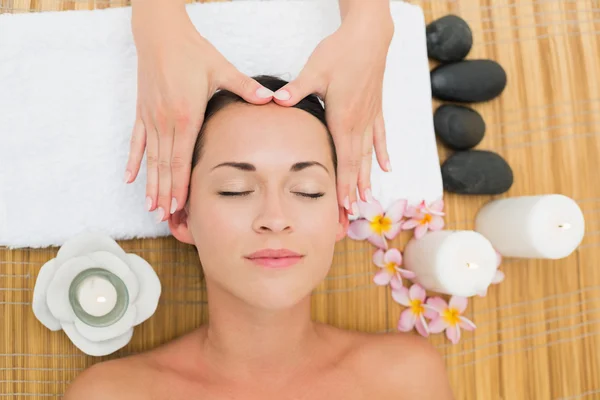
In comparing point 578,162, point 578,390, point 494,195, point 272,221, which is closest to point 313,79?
point 272,221

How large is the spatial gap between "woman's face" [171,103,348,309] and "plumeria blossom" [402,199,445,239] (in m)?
0.45

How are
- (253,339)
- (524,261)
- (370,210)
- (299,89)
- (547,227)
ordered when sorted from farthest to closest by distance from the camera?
1. (524,261)
2. (370,210)
3. (547,227)
4. (253,339)
5. (299,89)

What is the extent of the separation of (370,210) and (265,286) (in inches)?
20.9

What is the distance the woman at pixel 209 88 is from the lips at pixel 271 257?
22cm

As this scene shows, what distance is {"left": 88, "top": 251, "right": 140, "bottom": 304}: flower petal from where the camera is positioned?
1304mm

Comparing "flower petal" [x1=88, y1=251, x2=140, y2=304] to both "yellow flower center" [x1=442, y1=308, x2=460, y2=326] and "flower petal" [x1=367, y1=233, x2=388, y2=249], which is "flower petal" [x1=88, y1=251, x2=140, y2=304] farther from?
"yellow flower center" [x1=442, y1=308, x2=460, y2=326]

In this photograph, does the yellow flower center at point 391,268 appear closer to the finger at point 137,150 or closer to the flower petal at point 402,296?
the flower petal at point 402,296

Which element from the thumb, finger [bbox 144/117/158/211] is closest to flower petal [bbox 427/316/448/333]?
the thumb

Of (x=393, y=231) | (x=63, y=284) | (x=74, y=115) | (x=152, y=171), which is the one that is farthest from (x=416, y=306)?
(x=74, y=115)

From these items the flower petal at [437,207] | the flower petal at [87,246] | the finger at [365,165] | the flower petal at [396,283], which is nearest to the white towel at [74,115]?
the flower petal at [87,246]

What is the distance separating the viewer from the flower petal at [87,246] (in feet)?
4.36

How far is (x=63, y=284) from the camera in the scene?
130cm

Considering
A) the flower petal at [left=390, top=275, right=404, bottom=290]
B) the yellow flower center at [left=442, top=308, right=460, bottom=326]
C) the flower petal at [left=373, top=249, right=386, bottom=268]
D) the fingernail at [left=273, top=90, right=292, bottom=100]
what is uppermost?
the fingernail at [left=273, top=90, right=292, bottom=100]

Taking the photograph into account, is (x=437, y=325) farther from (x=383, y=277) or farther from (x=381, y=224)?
(x=381, y=224)
